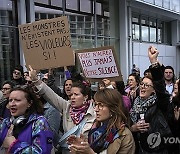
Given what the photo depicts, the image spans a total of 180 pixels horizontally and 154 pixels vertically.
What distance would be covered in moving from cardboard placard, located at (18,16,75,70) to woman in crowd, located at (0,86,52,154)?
5.81 ft

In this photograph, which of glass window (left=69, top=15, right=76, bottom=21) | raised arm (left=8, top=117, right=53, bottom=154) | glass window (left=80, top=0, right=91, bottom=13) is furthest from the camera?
glass window (left=80, top=0, right=91, bottom=13)

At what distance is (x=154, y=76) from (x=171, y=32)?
18.0m

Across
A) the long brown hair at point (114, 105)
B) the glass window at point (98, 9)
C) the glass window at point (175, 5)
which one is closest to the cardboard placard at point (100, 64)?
the long brown hair at point (114, 105)

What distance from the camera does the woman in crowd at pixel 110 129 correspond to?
2.66m

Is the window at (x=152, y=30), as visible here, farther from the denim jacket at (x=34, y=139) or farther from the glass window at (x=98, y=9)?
the denim jacket at (x=34, y=139)

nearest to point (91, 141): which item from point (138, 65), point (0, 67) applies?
point (0, 67)

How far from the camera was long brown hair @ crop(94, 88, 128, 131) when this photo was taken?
9.10ft

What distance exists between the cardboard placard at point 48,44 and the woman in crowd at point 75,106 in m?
0.79

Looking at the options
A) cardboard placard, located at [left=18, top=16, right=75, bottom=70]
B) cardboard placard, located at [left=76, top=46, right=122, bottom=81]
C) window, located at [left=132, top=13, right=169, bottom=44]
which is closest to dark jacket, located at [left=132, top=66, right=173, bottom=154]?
cardboard placard, located at [left=76, top=46, right=122, bottom=81]

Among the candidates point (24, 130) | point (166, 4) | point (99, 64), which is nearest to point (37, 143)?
point (24, 130)

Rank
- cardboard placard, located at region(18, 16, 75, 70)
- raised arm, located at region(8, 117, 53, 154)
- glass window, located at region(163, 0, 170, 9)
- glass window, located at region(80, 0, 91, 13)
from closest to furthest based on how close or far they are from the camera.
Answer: raised arm, located at region(8, 117, 53, 154) < cardboard placard, located at region(18, 16, 75, 70) < glass window, located at region(80, 0, 91, 13) < glass window, located at region(163, 0, 170, 9)

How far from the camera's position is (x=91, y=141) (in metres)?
2.80

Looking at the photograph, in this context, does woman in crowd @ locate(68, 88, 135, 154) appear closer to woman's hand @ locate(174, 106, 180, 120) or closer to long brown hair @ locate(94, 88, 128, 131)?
long brown hair @ locate(94, 88, 128, 131)

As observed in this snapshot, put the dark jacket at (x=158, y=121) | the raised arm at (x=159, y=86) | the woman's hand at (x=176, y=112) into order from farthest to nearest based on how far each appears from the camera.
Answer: the raised arm at (x=159, y=86) → the dark jacket at (x=158, y=121) → the woman's hand at (x=176, y=112)
